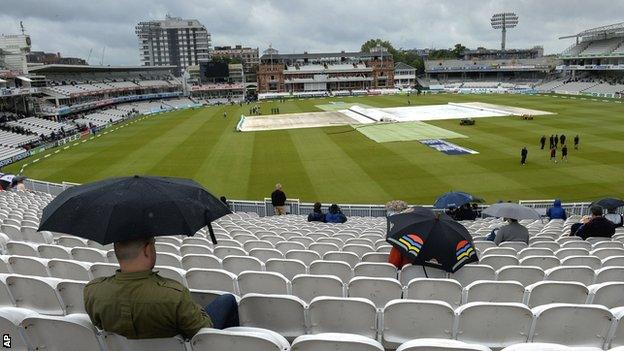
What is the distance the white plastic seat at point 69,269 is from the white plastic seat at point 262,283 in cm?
185

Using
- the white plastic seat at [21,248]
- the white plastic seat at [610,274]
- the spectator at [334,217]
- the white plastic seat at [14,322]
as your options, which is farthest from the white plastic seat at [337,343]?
the spectator at [334,217]

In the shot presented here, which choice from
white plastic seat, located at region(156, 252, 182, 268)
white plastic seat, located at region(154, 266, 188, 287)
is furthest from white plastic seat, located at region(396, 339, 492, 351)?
white plastic seat, located at region(156, 252, 182, 268)

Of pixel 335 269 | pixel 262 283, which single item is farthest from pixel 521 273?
pixel 262 283

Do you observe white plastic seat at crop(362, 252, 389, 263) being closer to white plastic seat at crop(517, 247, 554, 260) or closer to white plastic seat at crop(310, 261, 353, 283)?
white plastic seat at crop(310, 261, 353, 283)

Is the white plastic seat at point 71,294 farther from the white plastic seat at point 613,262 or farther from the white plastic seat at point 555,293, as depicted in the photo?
the white plastic seat at point 613,262

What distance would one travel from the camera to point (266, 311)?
393 cm

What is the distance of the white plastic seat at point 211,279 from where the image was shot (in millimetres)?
4816

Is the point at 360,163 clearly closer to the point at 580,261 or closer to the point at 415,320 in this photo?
the point at 580,261

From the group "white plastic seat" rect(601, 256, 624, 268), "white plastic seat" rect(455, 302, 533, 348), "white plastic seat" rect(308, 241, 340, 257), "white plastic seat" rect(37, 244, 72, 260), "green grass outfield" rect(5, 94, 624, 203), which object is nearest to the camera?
"white plastic seat" rect(455, 302, 533, 348)

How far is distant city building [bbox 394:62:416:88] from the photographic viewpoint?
129 meters

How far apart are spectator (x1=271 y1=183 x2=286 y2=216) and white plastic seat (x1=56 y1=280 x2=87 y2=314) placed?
13.0 metres

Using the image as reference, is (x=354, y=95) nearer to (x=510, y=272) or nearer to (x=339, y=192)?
(x=339, y=192)

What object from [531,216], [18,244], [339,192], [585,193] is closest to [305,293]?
[18,244]

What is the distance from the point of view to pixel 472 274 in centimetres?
582
